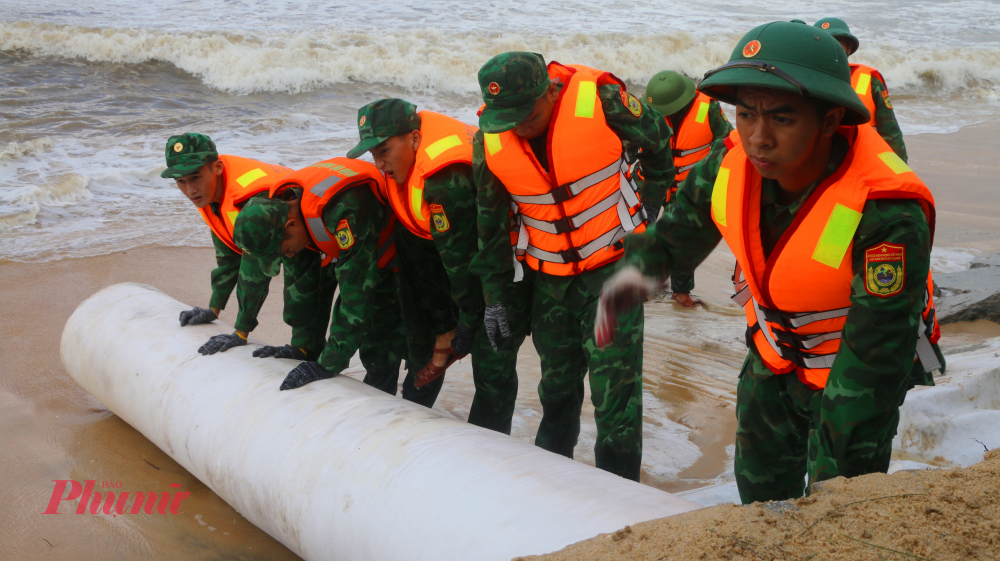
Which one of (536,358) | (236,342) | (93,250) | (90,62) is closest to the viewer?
Result: (236,342)

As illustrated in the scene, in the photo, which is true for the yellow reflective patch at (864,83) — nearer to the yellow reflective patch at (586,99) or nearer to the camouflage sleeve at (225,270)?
the yellow reflective patch at (586,99)

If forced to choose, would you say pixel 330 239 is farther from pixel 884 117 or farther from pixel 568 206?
pixel 884 117

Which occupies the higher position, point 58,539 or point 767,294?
point 767,294

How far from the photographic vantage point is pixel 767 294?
1844mm

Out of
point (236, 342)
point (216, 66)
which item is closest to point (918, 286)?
point (236, 342)

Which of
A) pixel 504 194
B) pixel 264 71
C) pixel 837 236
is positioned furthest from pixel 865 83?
pixel 264 71

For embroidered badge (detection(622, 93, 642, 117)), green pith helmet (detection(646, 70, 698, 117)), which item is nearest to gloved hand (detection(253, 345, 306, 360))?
embroidered badge (detection(622, 93, 642, 117))

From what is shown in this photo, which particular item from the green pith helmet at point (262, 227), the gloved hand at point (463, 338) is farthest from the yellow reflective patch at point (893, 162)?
the green pith helmet at point (262, 227)

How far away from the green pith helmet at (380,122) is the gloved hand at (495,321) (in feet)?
2.88

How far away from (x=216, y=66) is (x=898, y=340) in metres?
14.9

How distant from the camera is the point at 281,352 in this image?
3533 mm

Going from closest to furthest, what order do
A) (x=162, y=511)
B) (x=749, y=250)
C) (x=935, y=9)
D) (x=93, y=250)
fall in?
(x=749, y=250), (x=162, y=511), (x=93, y=250), (x=935, y=9)

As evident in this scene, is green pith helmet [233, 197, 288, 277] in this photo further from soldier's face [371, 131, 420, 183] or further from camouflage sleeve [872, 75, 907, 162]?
camouflage sleeve [872, 75, 907, 162]

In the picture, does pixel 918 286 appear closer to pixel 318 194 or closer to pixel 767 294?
pixel 767 294
